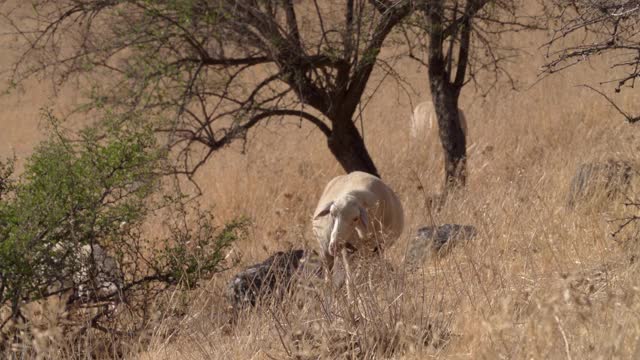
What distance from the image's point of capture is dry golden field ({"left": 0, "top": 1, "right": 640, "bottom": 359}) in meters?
3.76

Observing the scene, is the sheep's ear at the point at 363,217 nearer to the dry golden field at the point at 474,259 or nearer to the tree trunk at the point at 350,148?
the dry golden field at the point at 474,259

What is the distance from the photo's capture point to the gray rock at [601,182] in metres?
7.50

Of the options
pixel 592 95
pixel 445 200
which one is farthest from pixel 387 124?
pixel 445 200

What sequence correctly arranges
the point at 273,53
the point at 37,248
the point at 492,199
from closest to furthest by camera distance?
the point at 37,248 → the point at 492,199 → the point at 273,53

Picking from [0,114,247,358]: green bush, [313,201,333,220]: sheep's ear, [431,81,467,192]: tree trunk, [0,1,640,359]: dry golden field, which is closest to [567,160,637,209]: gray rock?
[0,1,640,359]: dry golden field

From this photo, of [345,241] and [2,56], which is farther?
[2,56]

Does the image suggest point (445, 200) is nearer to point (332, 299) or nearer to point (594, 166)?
point (594, 166)

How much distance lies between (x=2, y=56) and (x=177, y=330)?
89.9 ft

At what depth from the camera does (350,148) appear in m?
10.3

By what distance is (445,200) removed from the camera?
905 cm

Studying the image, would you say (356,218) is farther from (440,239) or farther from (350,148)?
(350,148)

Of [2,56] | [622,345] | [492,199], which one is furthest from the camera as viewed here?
[2,56]

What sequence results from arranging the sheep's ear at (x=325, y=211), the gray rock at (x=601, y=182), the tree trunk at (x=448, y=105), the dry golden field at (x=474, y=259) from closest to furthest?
the dry golden field at (x=474, y=259)
the sheep's ear at (x=325, y=211)
the gray rock at (x=601, y=182)
the tree trunk at (x=448, y=105)

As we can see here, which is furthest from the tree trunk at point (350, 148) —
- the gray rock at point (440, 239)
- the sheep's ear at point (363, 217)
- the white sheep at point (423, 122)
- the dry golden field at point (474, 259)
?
the sheep's ear at point (363, 217)
